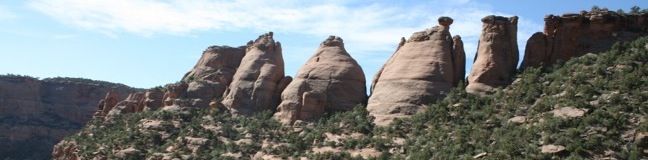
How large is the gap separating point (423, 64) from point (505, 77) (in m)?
5.99

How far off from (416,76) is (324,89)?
773cm

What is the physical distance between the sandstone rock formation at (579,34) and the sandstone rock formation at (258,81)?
20075 mm

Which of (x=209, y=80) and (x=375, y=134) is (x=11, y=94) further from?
(x=375, y=134)

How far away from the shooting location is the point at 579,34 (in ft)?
174

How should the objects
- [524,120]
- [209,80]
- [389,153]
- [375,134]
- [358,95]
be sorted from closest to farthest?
[524,120], [389,153], [375,134], [358,95], [209,80]

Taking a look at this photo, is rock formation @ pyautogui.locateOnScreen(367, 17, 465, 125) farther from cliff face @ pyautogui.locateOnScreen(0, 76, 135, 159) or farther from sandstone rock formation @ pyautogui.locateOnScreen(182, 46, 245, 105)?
cliff face @ pyautogui.locateOnScreen(0, 76, 135, 159)

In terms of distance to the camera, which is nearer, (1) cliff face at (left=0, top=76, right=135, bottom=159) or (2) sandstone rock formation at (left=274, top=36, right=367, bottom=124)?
(2) sandstone rock formation at (left=274, top=36, right=367, bottom=124)

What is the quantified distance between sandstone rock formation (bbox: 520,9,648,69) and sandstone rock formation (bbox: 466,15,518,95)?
3.85 ft

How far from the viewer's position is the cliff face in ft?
393

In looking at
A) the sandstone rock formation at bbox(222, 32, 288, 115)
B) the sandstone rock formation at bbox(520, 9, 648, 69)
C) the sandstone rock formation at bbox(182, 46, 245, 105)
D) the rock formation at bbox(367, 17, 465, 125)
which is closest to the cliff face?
the sandstone rock formation at bbox(182, 46, 245, 105)

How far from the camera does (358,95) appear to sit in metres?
60.4

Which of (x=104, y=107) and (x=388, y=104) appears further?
(x=104, y=107)

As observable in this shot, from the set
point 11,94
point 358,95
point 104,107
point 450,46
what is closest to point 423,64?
point 450,46

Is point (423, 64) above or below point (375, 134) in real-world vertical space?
above
